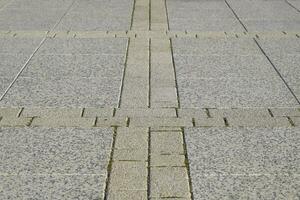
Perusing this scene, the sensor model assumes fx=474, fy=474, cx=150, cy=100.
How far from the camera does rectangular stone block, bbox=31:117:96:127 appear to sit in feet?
16.5

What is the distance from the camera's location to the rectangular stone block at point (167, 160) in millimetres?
4242

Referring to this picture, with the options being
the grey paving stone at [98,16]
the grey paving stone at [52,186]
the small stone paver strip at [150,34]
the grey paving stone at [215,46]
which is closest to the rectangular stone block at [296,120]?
the grey paving stone at [52,186]

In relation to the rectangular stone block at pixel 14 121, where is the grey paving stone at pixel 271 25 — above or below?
below

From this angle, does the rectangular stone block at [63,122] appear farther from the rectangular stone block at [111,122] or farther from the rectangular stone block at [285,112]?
the rectangular stone block at [285,112]

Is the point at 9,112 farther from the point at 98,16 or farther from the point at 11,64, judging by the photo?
the point at 98,16

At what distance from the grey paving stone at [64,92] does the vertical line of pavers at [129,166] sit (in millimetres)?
868

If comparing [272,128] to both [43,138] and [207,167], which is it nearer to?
[207,167]

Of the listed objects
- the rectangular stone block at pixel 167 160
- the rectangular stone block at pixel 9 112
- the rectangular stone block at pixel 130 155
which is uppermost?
the rectangular stone block at pixel 167 160

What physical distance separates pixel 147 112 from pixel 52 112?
3.51 ft

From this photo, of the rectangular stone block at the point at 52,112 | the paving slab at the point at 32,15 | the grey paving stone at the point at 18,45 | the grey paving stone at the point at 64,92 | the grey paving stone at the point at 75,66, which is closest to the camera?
the rectangular stone block at the point at 52,112

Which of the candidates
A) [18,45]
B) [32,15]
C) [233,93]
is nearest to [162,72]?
[233,93]

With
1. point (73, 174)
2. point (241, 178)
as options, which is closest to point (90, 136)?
point (73, 174)

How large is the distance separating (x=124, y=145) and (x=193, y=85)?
6.31 feet

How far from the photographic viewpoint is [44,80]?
6.36 meters
